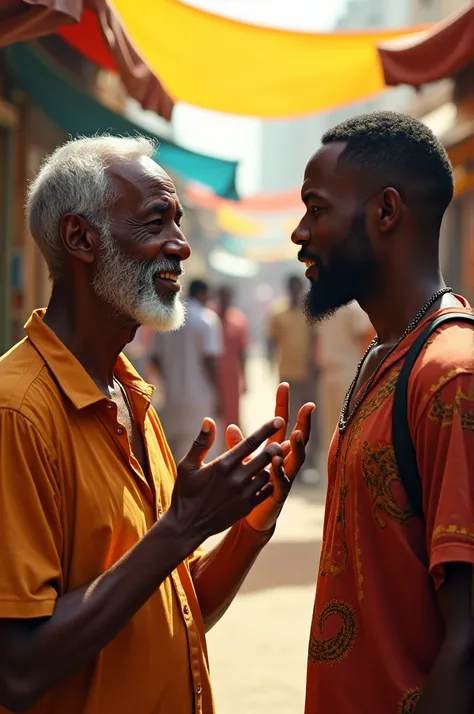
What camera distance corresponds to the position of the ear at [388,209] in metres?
2.06

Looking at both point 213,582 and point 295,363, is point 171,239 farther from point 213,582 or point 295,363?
point 295,363

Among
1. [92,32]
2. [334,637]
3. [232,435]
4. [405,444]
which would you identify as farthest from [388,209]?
[92,32]

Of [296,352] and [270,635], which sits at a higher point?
[296,352]

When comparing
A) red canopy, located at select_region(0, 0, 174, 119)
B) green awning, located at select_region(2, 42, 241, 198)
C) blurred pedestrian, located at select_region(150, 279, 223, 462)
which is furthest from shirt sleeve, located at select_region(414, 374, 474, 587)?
blurred pedestrian, located at select_region(150, 279, 223, 462)

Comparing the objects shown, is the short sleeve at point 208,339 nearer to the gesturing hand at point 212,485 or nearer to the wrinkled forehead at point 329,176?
the wrinkled forehead at point 329,176

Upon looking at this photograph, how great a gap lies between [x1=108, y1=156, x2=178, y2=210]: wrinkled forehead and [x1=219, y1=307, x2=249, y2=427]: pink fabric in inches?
333

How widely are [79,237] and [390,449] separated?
94 cm

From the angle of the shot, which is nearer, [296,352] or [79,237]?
[79,237]

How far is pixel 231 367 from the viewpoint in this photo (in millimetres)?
10930

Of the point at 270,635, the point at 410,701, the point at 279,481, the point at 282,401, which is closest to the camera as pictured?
the point at 410,701

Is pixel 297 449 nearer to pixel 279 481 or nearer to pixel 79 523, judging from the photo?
pixel 279 481

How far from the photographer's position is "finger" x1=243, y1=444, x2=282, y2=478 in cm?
202

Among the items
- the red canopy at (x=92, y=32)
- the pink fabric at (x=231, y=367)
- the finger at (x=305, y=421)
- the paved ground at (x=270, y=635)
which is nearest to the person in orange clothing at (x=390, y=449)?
the finger at (x=305, y=421)

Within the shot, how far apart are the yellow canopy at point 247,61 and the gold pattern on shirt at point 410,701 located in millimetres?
6193
